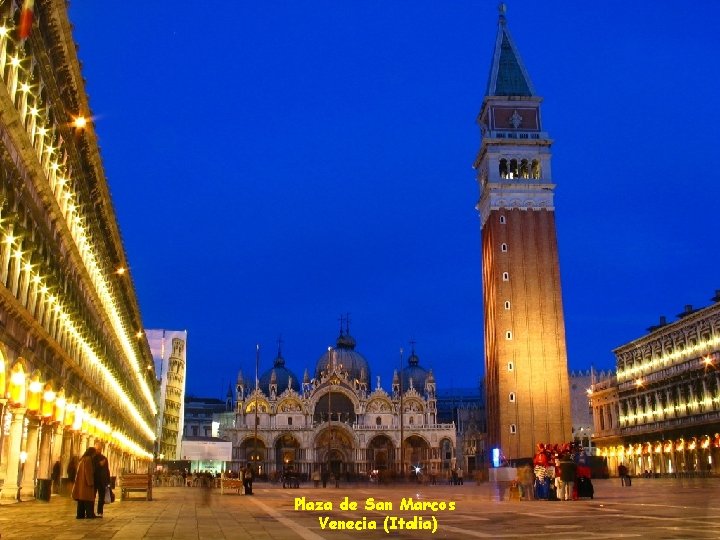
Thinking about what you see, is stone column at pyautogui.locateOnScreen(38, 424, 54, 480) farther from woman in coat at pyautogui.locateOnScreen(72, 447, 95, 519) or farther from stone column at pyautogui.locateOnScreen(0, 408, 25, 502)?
woman in coat at pyautogui.locateOnScreen(72, 447, 95, 519)

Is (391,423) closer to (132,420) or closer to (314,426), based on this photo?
(314,426)

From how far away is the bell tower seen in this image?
3073 inches

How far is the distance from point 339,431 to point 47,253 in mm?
82328

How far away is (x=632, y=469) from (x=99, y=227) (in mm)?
59766

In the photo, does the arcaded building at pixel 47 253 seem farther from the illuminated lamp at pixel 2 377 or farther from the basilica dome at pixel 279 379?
the basilica dome at pixel 279 379

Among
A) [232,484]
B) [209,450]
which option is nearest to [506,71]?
[209,450]

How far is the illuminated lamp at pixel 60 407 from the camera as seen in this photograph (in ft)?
91.9

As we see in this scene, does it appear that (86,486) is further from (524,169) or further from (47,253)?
→ (524,169)

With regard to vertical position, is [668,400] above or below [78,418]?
above

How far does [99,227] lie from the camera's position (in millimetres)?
38406

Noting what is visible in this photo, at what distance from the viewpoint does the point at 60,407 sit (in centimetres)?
2869

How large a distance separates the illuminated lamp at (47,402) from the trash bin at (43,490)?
2.15 metres

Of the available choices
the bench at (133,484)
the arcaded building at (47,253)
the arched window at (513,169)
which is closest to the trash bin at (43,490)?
the arcaded building at (47,253)

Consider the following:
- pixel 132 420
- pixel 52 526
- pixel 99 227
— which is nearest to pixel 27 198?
pixel 52 526
